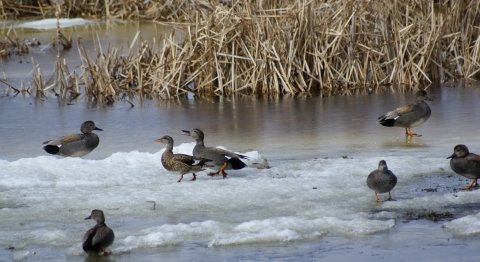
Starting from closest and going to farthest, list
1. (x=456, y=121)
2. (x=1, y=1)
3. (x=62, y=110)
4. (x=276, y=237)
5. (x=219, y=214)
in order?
(x=276, y=237)
(x=219, y=214)
(x=456, y=121)
(x=62, y=110)
(x=1, y=1)

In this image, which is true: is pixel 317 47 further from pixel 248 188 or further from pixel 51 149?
pixel 248 188

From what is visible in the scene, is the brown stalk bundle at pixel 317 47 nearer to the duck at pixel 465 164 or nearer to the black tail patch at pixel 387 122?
the black tail patch at pixel 387 122

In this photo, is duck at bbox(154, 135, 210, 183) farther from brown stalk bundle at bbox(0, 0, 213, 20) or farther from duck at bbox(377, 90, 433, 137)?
brown stalk bundle at bbox(0, 0, 213, 20)

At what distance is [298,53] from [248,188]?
5560 millimetres

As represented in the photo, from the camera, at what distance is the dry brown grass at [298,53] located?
36.6ft

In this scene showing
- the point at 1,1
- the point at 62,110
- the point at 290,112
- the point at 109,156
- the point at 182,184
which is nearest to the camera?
the point at 182,184

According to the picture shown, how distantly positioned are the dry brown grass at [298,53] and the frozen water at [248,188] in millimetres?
1568

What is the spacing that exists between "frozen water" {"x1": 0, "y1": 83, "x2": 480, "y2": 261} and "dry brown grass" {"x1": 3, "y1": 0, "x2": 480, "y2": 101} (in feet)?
5.15

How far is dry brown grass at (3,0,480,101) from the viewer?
11156 mm

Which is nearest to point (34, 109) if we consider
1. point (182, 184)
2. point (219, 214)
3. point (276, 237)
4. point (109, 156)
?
point (109, 156)

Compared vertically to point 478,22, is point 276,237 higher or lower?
lower

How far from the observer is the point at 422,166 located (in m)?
6.61

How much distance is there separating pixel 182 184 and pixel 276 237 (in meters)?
1.69

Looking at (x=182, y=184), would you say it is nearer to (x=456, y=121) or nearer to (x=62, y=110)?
(x=456, y=121)
